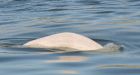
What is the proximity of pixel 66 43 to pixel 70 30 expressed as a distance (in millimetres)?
2240

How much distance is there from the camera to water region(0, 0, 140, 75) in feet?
17.9

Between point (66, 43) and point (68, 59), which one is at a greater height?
point (66, 43)

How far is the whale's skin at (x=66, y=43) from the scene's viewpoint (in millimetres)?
6688

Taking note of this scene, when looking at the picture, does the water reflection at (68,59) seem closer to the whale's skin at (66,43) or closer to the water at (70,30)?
the water at (70,30)

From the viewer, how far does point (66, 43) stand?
679 centimetres

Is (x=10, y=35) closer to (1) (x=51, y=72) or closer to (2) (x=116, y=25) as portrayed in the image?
(2) (x=116, y=25)

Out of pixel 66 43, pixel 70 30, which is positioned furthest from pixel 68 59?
pixel 70 30

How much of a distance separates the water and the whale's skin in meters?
0.24

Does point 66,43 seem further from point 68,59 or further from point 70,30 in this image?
point 70,30

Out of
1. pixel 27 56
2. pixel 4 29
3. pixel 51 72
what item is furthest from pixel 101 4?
pixel 51 72

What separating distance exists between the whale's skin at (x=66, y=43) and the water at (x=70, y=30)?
0.80 feet

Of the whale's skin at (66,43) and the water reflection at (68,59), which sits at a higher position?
the whale's skin at (66,43)

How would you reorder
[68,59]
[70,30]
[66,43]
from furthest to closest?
[70,30] → [66,43] → [68,59]

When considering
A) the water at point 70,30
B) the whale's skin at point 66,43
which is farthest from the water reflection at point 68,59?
the whale's skin at point 66,43
